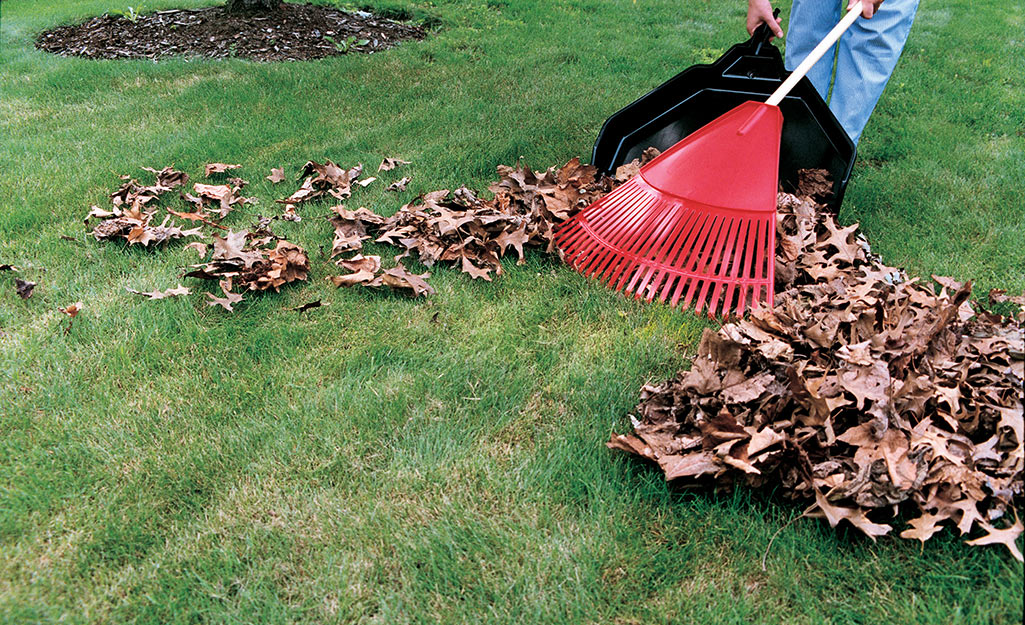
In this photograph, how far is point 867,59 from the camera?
9.78ft

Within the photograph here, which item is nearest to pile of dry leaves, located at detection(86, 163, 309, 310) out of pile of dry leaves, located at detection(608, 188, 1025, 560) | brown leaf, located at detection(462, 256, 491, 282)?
brown leaf, located at detection(462, 256, 491, 282)

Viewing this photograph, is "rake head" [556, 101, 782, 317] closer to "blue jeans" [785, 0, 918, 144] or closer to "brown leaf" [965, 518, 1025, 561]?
"blue jeans" [785, 0, 918, 144]

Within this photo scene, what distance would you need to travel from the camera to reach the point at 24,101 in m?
4.48

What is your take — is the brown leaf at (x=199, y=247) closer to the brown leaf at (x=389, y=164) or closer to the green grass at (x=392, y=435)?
the green grass at (x=392, y=435)

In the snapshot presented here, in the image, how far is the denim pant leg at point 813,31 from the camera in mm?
3207

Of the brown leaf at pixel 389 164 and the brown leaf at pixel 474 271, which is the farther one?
the brown leaf at pixel 389 164

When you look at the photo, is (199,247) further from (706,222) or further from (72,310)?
(706,222)

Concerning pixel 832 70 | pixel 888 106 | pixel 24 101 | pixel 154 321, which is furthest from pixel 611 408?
pixel 24 101

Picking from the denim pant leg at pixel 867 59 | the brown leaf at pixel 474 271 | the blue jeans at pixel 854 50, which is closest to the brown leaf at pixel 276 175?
the brown leaf at pixel 474 271

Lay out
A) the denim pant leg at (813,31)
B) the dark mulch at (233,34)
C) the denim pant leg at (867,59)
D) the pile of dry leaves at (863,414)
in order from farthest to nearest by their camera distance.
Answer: the dark mulch at (233,34) → the denim pant leg at (813,31) → the denim pant leg at (867,59) → the pile of dry leaves at (863,414)

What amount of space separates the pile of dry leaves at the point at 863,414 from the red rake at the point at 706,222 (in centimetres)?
32

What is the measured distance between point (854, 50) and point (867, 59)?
0.07 metres

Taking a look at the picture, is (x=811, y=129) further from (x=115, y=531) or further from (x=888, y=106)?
(x=115, y=531)

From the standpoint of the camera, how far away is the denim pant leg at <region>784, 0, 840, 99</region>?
3.21 metres
